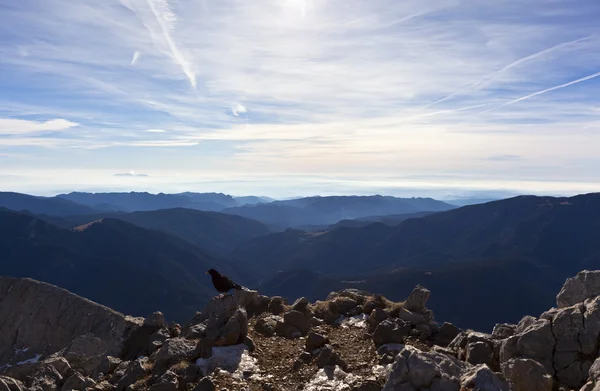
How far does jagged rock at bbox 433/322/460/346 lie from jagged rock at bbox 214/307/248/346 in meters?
8.29

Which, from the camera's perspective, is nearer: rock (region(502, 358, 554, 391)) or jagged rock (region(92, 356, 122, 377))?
rock (region(502, 358, 554, 391))

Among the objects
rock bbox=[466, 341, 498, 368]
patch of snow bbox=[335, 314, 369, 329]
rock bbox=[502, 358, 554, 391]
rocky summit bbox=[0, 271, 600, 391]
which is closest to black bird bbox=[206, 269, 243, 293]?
rocky summit bbox=[0, 271, 600, 391]

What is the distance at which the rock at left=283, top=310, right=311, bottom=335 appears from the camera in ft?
65.6

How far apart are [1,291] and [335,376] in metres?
128

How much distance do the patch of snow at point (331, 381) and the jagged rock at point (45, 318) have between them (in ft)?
304

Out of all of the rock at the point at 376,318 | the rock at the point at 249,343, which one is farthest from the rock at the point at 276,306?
the rock at the point at 249,343

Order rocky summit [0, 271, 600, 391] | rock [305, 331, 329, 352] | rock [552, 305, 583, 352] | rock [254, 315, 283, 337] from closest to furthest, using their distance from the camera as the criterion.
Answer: rocky summit [0, 271, 600, 391]
rock [552, 305, 583, 352]
rock [305, 331, 329, 352]
rock [254, 315, 283, 337]

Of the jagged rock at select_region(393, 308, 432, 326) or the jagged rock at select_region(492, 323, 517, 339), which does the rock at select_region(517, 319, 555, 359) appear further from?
the jagged rock at select_region(393, 308, 432, 326)

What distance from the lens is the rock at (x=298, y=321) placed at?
2000 cm

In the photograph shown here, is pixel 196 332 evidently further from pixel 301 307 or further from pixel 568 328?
pixel 568 328

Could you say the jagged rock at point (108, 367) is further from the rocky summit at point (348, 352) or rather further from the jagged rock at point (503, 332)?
the jagged rock at point (503, 332)

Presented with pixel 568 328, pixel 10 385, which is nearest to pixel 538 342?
pixel 568 328

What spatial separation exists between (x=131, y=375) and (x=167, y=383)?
9.51 ft

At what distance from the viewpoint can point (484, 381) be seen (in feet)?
32.4
